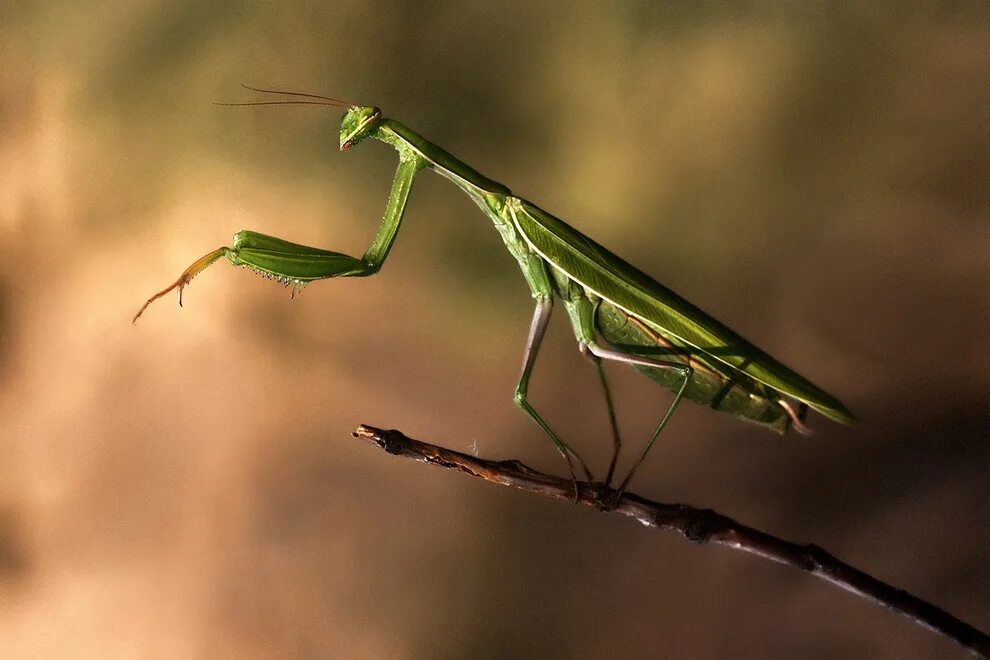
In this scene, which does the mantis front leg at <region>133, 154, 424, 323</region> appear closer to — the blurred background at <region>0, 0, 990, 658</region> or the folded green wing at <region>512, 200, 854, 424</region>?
the folded green wing at <region>512, 200, 854, 424</region>

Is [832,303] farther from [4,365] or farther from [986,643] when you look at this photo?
[4,365]

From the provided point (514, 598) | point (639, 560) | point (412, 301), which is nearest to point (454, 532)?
point (514, 598)

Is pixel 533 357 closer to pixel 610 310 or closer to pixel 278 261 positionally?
pixel 610 310

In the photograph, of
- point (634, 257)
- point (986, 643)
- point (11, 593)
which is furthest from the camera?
point (634, 257)

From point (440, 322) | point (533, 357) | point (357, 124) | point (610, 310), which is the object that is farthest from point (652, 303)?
point (440, 322)

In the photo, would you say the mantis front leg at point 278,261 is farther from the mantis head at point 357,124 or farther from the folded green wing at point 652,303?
the folded green wing at point 652,303

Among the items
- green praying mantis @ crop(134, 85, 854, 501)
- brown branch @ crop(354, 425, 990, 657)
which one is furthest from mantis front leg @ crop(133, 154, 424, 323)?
brown branch @ crop(354, 425, 990, 657)

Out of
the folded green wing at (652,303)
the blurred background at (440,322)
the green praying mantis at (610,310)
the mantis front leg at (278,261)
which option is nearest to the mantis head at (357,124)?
the green praying mantis at (610,310)

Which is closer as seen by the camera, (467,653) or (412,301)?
(467,653)
